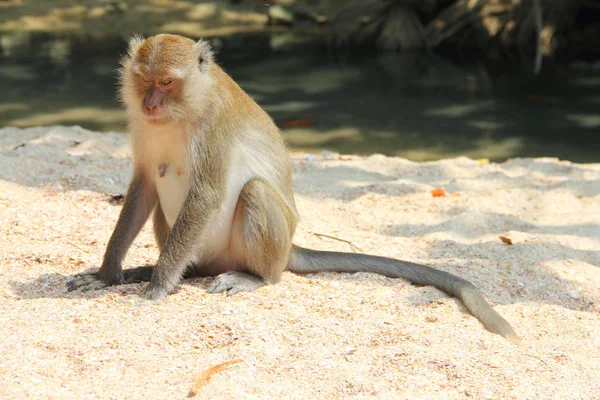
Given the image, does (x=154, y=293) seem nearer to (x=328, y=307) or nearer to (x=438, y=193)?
(x=328, y=307)

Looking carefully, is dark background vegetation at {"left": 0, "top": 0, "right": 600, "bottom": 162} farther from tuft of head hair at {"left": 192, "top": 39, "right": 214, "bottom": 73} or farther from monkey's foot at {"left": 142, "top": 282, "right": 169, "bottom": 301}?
monkey's foot at {"left": 142, "top": 282, "right": 169, "bottom": 301}

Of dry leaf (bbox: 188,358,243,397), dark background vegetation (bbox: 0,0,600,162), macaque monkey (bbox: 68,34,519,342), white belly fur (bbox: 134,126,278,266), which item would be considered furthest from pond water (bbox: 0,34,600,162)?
dry leaf (bbox: 188,358,243,397)

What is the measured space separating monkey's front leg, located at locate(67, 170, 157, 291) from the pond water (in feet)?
16.6

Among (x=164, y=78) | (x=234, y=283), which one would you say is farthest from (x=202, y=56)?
(x=234, y=283)

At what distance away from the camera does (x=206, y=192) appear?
173 inches

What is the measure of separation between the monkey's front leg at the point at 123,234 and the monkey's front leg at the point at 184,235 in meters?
0.33

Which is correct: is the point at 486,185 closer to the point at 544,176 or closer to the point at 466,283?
the point at 544,176

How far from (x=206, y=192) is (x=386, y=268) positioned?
47.7 inches

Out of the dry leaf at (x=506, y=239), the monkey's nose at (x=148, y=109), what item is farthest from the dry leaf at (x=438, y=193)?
the monkey's nose at (x=148, y=109)

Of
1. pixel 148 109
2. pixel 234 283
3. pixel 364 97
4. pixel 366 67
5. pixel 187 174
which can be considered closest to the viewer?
pixel 148 109

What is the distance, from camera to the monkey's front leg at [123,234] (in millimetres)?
4613

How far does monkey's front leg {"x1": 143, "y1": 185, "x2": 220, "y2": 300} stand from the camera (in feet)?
14.3

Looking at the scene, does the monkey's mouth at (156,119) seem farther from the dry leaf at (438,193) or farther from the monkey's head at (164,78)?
the dry leaf at (438,193)

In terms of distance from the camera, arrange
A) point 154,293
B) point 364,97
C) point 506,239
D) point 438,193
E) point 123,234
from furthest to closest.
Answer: point 364,97
point 438,193
point 506,239
point 123,234
point 154,293
